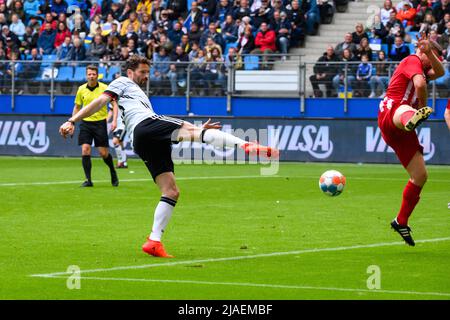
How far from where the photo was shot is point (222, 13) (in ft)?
114

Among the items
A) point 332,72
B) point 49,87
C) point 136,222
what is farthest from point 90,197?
point 49,87

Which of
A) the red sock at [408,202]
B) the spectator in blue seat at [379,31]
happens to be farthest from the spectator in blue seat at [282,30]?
the red sock at [408,202]

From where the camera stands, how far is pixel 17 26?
37656mm

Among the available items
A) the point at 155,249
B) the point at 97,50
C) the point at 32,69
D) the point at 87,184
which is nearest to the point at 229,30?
the point at 97,50

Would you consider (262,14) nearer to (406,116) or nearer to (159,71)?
(159,71)

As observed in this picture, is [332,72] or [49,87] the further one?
[49,87]

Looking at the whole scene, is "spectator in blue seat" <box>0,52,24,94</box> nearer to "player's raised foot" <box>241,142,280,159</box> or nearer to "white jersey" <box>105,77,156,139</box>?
"white jersey" <box>105,77,156,139</box>

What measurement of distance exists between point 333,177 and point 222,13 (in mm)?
21813

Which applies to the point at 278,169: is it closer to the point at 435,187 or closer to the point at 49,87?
the point at 435,187

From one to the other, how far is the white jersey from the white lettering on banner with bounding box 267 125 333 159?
60.5 feet

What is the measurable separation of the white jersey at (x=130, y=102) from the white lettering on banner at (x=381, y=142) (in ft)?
58.3

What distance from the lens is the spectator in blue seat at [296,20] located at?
3284 centimetres

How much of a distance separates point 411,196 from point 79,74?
22056mm

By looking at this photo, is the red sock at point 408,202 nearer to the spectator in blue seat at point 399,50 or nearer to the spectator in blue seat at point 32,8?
the spectator in blue seat at point 399,50
